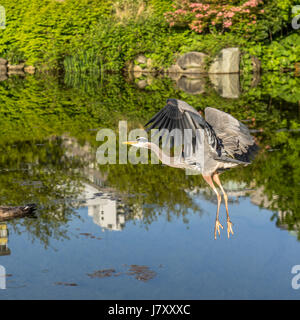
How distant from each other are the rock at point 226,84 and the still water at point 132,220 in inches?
173

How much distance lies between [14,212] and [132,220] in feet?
4.33

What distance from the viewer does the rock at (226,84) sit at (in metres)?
17.8

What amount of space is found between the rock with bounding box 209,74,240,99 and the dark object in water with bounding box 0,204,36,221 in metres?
11.0

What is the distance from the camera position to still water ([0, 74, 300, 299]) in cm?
518

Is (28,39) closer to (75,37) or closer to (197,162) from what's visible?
(75,37)

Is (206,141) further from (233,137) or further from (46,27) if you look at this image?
(46,27)

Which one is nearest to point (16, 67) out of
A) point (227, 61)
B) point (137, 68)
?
point (137, 68)

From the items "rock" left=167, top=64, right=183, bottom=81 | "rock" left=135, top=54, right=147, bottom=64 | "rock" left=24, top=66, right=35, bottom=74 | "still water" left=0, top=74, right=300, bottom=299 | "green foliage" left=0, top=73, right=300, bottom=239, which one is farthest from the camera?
"rock" left=24, top=66, right=35, bottom=74

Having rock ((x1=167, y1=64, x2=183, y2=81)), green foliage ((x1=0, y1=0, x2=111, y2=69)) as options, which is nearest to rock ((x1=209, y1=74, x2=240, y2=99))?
rock ((x1=167, y1=64, x2=183, y2=81))

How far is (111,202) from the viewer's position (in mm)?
7434

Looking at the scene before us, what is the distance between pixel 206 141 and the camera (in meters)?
5.96

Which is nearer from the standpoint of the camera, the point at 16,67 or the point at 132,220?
the point at 132,220

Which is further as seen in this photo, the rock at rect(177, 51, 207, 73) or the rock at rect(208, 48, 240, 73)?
the rock at rect(177, 51, 207, 73)

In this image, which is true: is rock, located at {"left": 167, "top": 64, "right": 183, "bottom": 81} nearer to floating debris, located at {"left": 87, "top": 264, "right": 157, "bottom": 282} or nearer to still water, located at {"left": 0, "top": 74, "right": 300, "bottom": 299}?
still water, located at {"left": 0, "top": 74, "right": 300, "bottom": 299}
